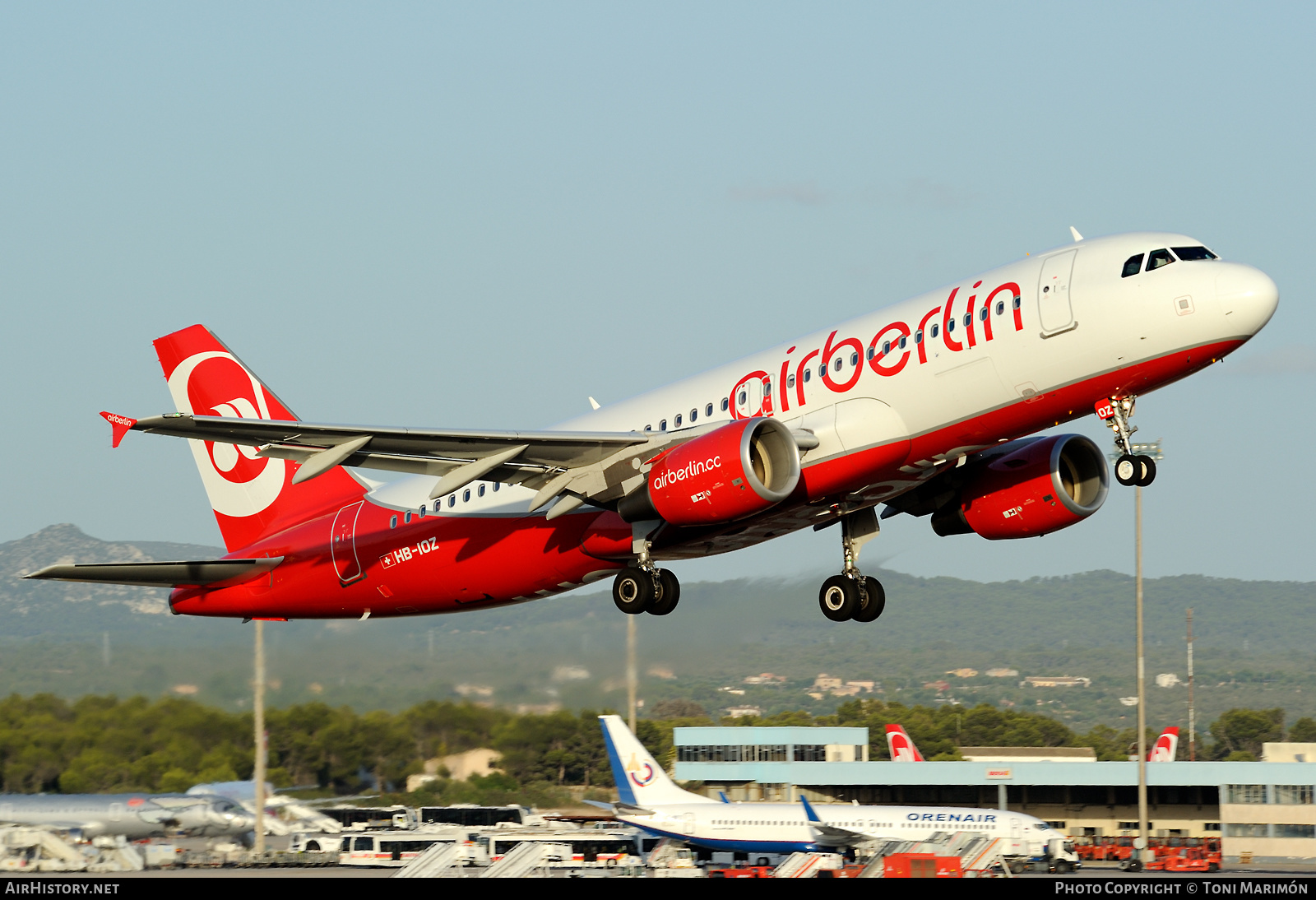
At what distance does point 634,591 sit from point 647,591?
28 cm

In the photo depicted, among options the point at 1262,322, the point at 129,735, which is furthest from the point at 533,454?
the point at 129,735

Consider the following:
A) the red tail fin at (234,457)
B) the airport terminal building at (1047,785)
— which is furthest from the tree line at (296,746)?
the airport terminal building at (1047,785)

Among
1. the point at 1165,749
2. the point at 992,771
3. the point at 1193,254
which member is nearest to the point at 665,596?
the point at 1193,254

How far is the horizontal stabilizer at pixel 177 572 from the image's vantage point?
32000 mm

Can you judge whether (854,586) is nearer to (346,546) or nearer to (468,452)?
(468,452)

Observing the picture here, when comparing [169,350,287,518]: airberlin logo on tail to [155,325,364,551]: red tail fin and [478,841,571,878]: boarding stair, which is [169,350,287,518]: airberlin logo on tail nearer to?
[155,325,364,551]: red tail fin

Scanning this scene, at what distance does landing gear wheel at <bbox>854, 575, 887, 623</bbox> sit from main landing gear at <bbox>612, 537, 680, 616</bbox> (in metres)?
4.17

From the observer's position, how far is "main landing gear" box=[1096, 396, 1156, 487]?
2667cm

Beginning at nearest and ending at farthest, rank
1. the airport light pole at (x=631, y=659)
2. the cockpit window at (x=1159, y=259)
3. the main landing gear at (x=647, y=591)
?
the cockpit window at (x=1159, y=259)
the main landing gear at (x=647, y=591)
the airport light pole at (x=631, y=659)

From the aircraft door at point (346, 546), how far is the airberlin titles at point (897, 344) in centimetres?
1017

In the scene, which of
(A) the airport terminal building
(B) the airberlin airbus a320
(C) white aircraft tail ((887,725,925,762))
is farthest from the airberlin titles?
(C) white aircraft tail ((887,725,925,762))

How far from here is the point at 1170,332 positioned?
2539cm

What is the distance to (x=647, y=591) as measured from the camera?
30.6m

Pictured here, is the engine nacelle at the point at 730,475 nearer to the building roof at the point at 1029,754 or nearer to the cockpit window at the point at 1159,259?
the cockpit window at the point at 1159,259
